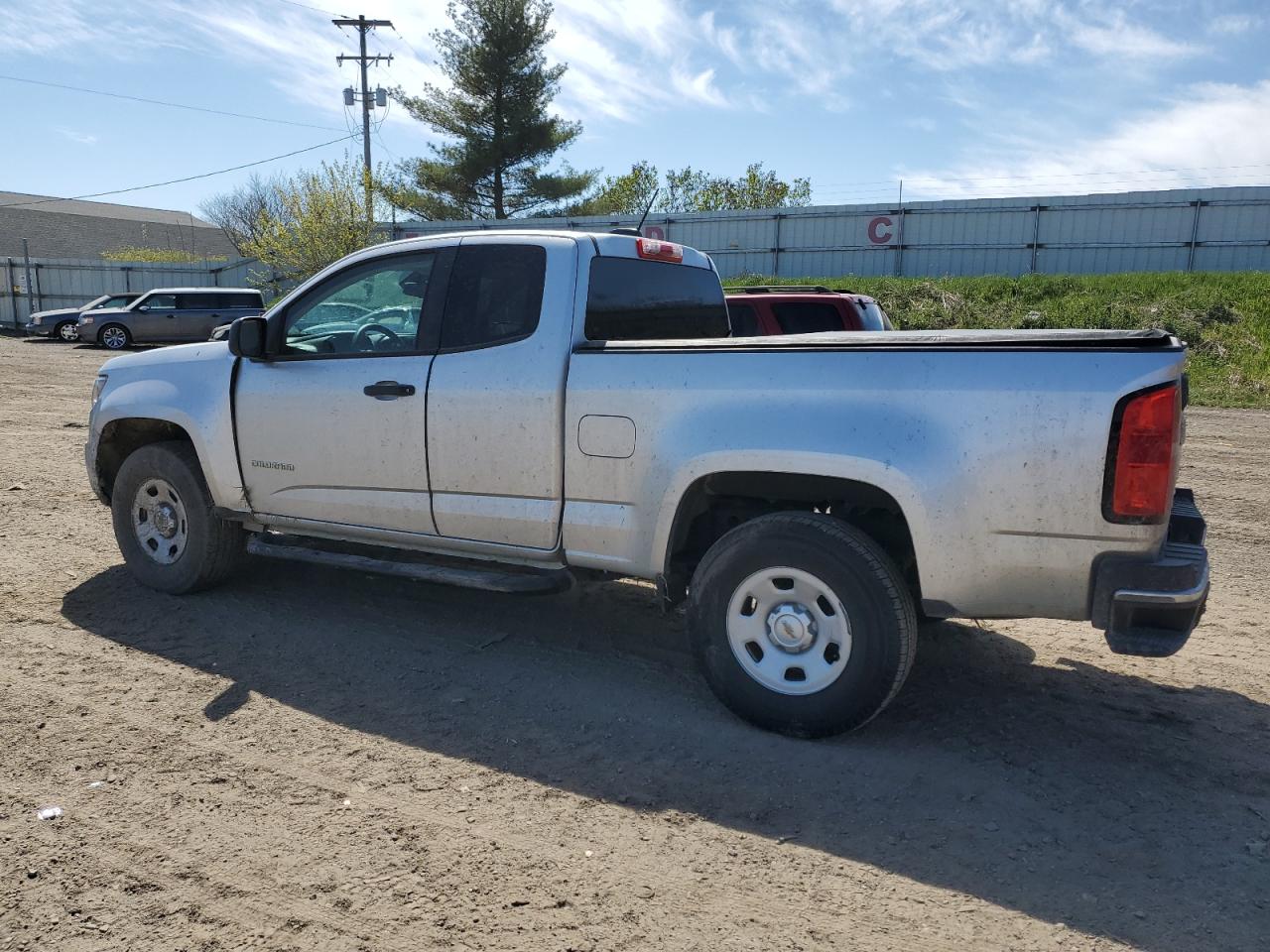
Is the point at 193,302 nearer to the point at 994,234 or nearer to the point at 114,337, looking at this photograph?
the point at 114,337

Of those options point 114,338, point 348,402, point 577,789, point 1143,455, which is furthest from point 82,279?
point 1143,455

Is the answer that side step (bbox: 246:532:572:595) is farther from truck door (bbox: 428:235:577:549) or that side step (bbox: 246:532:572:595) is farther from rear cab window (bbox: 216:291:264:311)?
rear cab window (bbox: 216:291:264:311)

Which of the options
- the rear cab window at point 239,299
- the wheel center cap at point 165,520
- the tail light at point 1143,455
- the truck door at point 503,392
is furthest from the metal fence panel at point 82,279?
the tail light at point 1143,455

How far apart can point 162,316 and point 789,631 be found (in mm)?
27315

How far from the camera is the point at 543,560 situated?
14.7ft

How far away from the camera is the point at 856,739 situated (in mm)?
3871

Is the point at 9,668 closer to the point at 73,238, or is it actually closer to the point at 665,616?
the point at 665,616

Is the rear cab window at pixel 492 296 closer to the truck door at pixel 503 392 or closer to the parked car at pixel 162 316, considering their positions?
the truck door at pixel 503 392

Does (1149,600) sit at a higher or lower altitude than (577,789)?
higher

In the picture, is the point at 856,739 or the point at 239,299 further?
the point at 239,299

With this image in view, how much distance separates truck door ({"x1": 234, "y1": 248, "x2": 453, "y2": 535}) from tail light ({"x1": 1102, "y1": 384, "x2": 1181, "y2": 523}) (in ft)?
9.68

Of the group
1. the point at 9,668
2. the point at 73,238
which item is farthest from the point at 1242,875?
the point at 73,238

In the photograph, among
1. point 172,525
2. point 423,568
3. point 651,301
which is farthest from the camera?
point 172,525

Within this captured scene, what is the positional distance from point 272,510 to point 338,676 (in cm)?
119
